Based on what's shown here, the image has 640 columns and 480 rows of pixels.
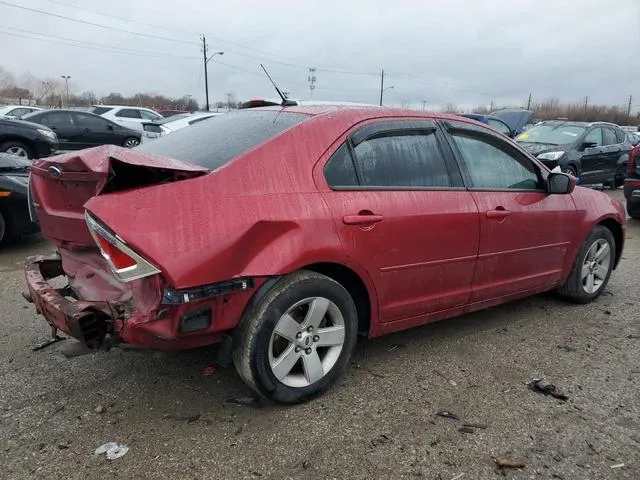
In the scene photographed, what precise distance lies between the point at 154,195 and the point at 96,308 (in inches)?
24.5

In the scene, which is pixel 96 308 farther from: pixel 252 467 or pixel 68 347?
pixel 252 467

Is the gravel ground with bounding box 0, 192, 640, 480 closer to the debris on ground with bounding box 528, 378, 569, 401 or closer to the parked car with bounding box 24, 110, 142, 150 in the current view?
the debris on ground with bounding box 528, 378, 569, 401

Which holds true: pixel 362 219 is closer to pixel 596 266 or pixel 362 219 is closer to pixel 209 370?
pixel 209 370

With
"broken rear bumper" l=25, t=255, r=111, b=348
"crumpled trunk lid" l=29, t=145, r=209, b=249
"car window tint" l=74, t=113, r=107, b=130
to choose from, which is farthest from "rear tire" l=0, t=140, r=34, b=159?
"broken rear bumper" l=25, t=255, r=111, b=348

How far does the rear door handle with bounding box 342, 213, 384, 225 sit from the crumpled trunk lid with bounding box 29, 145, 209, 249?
788mm

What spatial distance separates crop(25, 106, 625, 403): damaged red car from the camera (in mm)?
2439

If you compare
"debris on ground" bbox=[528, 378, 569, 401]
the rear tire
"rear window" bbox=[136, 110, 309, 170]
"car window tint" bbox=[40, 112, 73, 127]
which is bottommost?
"debris on ground" bbox=[528, 378, 569, 401]

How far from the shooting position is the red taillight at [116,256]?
7.77ft

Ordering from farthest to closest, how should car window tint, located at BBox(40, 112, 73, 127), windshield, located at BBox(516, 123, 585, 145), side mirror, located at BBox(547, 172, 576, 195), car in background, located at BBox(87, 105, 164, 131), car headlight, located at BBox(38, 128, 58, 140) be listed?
car in background, located at BBox(87, 105, 164, 131) → car window tint, located at BBox(40, 112, 73, 127) → windshield, located at BBox(516, 123, 585, 145) → car headlight, located at BBox(38, 128, 58, 140) → side mirror, located at BBox(547, 172, 576, 195)

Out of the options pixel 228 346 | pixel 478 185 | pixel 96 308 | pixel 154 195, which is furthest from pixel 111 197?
pixel 478 185

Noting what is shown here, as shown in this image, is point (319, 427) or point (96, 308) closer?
point (96, 308)

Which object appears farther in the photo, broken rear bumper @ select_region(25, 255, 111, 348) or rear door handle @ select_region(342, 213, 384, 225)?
rear door handle @ select_region(342, 213, 384, 225)

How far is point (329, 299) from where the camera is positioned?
2.87 m

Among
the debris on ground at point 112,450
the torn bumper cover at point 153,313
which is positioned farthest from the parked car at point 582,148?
the debris on ground at point 112,450
